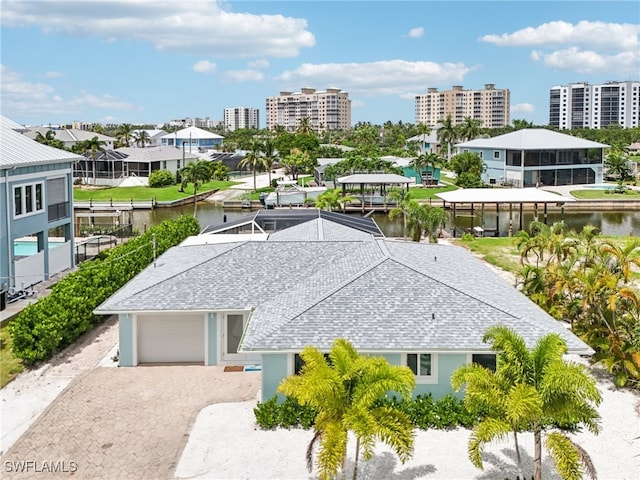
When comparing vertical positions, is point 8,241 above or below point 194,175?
below

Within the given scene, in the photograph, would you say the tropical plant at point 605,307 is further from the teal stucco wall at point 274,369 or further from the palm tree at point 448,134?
the palm tree at point 448,134

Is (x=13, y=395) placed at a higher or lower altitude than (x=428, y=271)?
lower

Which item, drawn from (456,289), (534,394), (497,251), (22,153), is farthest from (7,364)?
(497,251)

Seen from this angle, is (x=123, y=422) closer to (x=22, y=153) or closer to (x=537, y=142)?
(x=22, y=153)

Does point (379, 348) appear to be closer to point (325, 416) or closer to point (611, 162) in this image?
point (325, 416)

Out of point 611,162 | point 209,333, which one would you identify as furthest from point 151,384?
point 611,162
